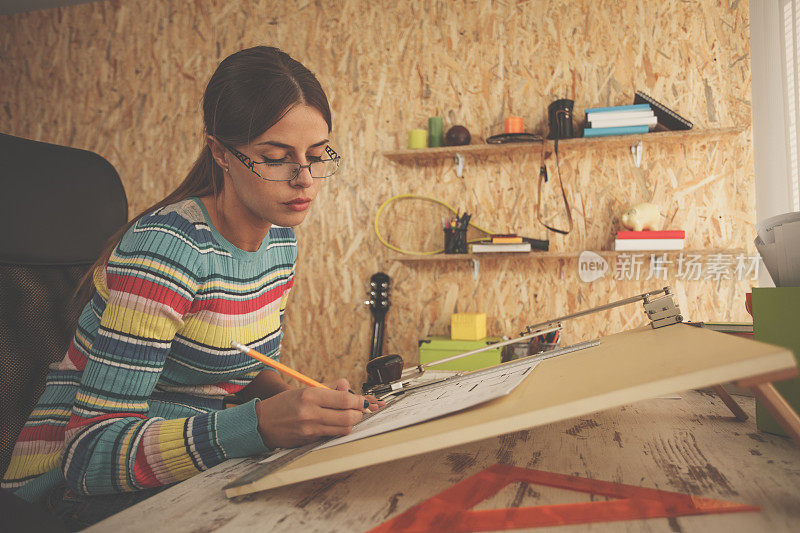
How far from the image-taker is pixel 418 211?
2926mm

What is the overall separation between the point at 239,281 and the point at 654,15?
2767 mm

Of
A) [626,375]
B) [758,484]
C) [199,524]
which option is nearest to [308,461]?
[199,524]

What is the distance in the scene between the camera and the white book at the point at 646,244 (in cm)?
238

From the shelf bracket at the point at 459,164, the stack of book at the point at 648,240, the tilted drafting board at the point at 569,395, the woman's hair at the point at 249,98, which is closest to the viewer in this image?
the tilted drafting board at the point at 569,395

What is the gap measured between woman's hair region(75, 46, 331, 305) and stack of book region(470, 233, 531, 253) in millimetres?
1692

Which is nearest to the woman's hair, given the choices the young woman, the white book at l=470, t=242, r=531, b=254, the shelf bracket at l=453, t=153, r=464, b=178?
the young woman

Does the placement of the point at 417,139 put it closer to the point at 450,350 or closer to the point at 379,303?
the point at 379,303

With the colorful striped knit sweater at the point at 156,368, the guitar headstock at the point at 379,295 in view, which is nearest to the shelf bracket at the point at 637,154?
the guitar headstock at the point at 379,295

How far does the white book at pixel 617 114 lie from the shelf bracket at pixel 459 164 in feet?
2.33

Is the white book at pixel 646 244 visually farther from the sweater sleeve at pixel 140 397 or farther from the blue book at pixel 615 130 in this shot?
the sweater sleeve at pixel 140 397

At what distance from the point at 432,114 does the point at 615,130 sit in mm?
1034

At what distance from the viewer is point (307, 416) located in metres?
0.61

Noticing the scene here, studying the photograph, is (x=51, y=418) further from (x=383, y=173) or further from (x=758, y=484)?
(x=383, y=173)

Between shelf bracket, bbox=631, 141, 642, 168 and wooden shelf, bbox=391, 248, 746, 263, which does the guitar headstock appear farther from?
shelf bracket, bbox=631, 141, 642, 168
